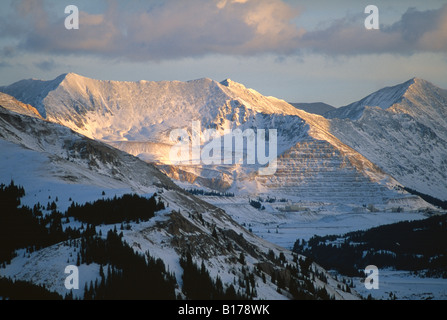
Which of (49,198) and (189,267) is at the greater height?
(49,198)

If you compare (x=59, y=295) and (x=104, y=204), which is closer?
(x=59, y=295)

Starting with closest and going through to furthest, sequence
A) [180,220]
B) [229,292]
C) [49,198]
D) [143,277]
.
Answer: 1. [143,277]
2. [229,292]
3. [180,220]
4. [49,198]

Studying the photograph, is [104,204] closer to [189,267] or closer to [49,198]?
[49,198]
